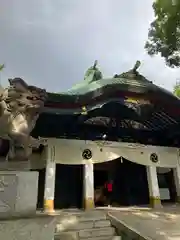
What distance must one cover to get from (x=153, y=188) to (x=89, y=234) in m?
5.95

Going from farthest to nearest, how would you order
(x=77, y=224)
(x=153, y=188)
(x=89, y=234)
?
1. (x=153, y=188)
2. (x=77, y=224)
3. (x=89, y=234)

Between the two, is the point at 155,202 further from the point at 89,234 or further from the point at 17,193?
the point at 17,193

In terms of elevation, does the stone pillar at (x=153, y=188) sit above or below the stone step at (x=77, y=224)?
above

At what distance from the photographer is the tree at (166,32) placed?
7.13 metres

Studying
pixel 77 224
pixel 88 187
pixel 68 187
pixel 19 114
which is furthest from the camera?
pixel 68 187

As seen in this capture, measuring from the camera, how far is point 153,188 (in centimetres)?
1005

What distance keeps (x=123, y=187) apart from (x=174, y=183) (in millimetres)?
3113

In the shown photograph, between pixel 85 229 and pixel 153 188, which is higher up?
pixel 153 188

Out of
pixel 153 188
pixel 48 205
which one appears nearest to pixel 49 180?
pixel 48 205

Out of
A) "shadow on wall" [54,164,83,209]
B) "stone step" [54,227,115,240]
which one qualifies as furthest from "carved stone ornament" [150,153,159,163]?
"stone step" [54,227,115,240]

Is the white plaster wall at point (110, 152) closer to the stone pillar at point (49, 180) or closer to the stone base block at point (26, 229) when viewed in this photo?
the stone pillar at point (49, 180)

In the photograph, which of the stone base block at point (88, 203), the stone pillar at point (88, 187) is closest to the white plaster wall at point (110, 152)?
the stone pillar at point (88, 187)

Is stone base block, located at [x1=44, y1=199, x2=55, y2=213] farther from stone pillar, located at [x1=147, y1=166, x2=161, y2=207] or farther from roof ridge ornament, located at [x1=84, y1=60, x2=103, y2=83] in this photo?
roof ridge ornament, located at [x1=84, y1=60, x2=103, y2=83]

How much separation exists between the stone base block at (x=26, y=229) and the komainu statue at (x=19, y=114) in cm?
97
